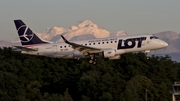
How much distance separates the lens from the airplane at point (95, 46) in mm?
92062

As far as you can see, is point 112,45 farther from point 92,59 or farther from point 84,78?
point 84,78

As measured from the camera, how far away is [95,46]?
95375 mm

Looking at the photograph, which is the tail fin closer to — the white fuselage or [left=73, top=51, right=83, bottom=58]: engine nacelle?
the white fuselage

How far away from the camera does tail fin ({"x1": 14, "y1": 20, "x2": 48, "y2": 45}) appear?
102 meters

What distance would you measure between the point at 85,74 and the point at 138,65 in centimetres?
1742

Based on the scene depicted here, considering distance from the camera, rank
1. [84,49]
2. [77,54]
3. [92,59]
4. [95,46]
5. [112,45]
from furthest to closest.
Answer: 1. [92,59]
2. [77,54]
3. [84,49]
4. [95,46]
5. [112,45]

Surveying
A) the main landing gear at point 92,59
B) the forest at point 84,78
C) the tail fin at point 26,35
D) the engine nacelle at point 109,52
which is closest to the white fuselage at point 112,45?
the engine nacelle at point 109,52

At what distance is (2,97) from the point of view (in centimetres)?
13262

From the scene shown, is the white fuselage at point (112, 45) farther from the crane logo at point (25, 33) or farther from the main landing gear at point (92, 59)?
the crane logo at point (25, 33)

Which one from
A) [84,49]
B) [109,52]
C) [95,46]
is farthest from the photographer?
[84,49]

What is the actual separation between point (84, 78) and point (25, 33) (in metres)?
39.3

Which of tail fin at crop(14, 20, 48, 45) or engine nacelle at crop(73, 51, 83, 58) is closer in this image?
engine nacelle at crop(73, 51, 83, 58)

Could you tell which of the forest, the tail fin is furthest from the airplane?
the forest

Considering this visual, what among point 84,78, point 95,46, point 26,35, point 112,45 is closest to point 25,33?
point 26,35
